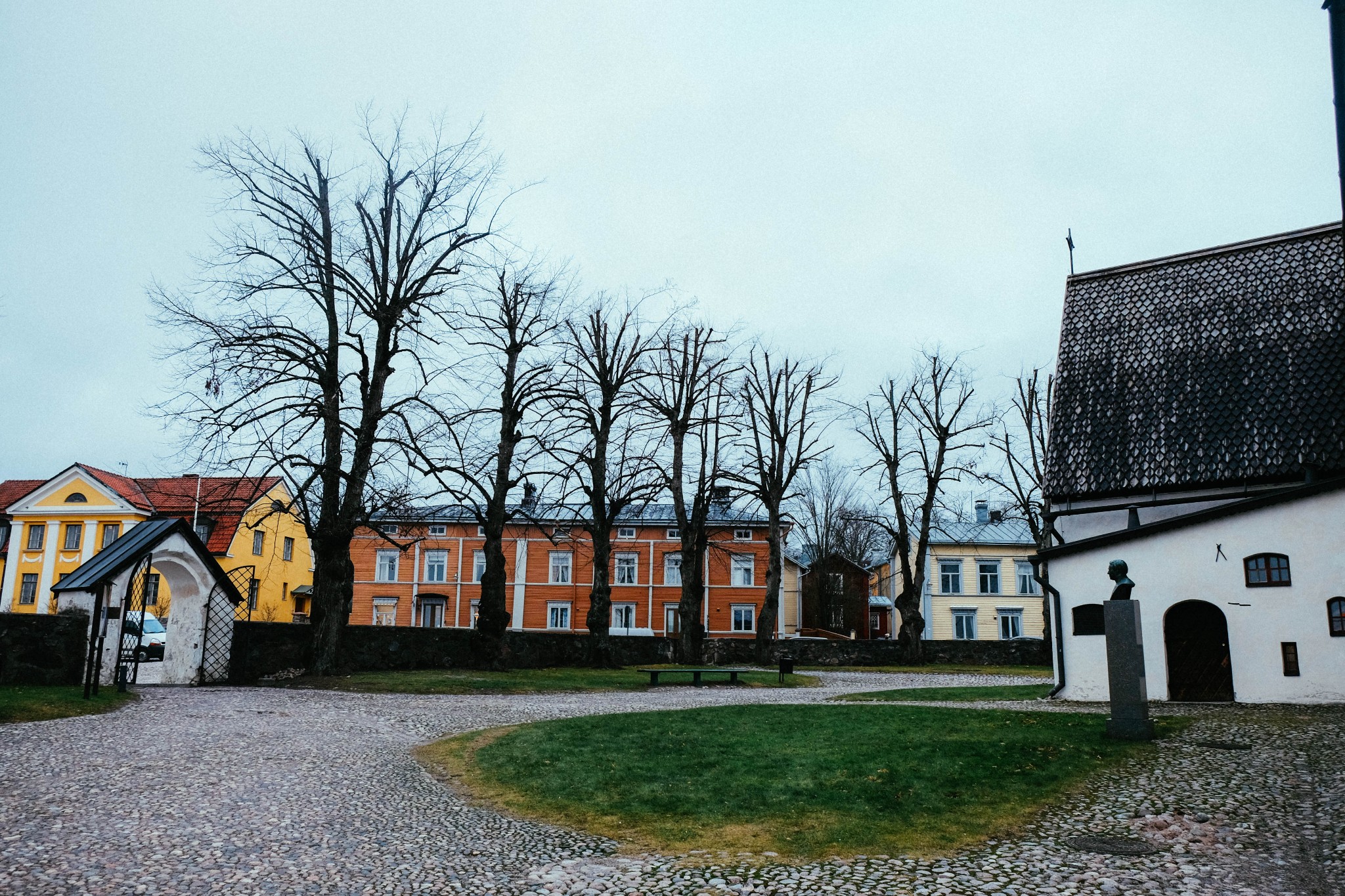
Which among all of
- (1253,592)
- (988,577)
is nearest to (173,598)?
(1253,592)

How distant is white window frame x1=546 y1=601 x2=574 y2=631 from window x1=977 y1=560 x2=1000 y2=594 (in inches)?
944

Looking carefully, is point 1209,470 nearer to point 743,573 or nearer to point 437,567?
point 743,573

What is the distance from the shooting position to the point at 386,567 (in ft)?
184

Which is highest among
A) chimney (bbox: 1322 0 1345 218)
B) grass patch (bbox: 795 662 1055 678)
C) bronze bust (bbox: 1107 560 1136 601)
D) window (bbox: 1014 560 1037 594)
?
window (bbox: 1014 560 1037 594)

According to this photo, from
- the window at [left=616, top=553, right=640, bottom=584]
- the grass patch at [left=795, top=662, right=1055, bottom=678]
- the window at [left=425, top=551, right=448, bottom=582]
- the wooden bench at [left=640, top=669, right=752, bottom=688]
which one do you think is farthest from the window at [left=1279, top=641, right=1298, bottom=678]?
the window at [left=425, top=551, right=448, bottom=582]

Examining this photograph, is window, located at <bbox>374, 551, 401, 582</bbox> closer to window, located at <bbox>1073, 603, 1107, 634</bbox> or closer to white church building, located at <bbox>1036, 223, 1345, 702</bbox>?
white church building, located at <bbox>1036, 223, 1345, 702</bbox>

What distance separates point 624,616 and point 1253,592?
41.3 metres

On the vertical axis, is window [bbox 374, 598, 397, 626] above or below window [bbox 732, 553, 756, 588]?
below

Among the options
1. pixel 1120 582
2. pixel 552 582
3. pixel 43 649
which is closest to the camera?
pixel 1120 582

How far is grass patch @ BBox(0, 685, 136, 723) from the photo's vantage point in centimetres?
1355

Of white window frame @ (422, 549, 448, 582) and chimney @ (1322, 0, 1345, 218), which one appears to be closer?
chimney @ (1322, 0, 1345, 218)

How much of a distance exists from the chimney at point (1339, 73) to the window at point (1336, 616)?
16.6 m

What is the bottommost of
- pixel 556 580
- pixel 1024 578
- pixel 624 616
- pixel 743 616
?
pixel 624 616

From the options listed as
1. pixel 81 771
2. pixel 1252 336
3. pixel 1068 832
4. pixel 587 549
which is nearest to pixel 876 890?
pixel 1068 832
